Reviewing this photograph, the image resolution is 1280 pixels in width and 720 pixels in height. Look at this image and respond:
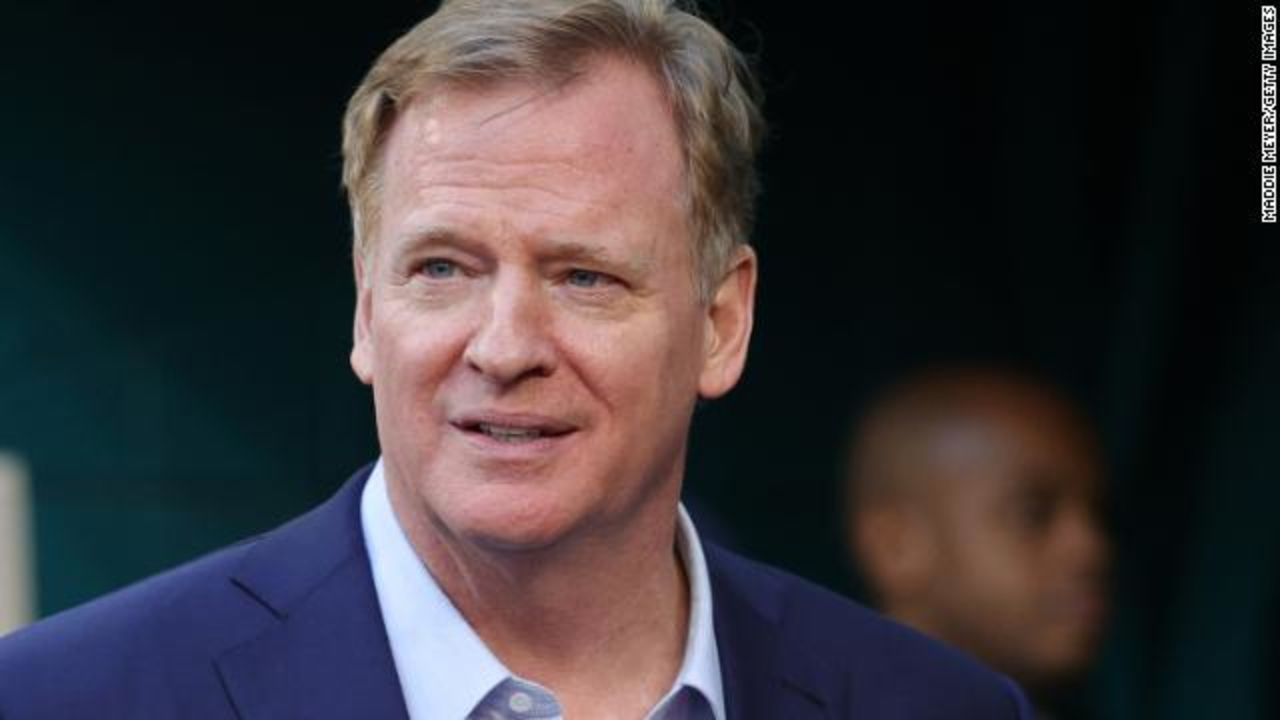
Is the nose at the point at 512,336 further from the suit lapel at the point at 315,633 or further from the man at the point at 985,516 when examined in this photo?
the man at the point at 985,516

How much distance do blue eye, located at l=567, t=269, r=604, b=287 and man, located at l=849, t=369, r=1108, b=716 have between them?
6.27 ft

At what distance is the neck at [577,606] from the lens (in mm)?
2701

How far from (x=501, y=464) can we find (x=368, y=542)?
237 millimetres

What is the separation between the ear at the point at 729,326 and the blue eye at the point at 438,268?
1.16 feet

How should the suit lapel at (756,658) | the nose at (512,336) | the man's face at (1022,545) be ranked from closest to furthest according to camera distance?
the nose at (512,336) → the suit lapel at (756,658) → the man's face at (1022,545)

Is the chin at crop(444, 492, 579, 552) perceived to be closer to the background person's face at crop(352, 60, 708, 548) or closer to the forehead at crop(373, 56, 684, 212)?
the background person's face at crop(352, 60, 708, 548)

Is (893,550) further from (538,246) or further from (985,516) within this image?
(538,246)

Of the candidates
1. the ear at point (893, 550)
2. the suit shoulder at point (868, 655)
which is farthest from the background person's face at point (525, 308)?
the ear at point (893, 550)

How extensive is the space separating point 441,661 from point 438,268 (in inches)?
14.8

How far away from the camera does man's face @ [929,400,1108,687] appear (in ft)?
14.7

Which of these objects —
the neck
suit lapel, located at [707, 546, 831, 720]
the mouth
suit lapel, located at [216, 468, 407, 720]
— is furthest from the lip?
suit lapel, located at [707, 546, 831, 720]

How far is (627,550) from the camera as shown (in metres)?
2.78

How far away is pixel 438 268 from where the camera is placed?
263 cm

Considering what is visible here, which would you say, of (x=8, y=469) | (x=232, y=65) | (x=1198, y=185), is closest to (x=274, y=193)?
(x=232, y=65)
